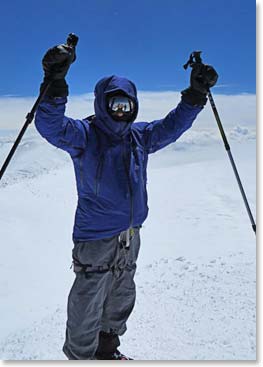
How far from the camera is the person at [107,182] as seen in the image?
2.36 m

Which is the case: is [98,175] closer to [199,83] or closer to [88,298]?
[88,298]

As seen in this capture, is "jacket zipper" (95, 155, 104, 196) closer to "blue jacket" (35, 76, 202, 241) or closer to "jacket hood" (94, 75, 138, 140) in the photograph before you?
"blue jacket" (35, 76, 202, 241)

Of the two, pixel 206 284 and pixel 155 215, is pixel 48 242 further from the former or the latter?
pixel 206 284

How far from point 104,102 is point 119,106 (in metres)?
0.09

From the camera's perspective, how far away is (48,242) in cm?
718

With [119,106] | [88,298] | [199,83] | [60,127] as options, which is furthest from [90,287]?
[199,83]

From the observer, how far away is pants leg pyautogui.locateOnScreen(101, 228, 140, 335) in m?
2.66

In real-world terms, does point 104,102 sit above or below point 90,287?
above

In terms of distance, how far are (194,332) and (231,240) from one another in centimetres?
293

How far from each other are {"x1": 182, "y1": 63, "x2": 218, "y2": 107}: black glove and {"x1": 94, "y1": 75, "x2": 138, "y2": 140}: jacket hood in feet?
1.17

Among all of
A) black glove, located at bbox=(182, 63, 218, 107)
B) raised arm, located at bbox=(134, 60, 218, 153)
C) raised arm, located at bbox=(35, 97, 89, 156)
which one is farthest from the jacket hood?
black glove, located at bbox=(182, 63, 218, 107)

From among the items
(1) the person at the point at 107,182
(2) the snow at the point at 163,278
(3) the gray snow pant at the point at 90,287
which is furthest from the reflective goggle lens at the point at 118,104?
(2) the snow at the point at 163,278

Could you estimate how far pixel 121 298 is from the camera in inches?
105

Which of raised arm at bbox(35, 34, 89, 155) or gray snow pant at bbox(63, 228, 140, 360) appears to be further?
gray snow pant at bbox(63, 228, 140, 360)
